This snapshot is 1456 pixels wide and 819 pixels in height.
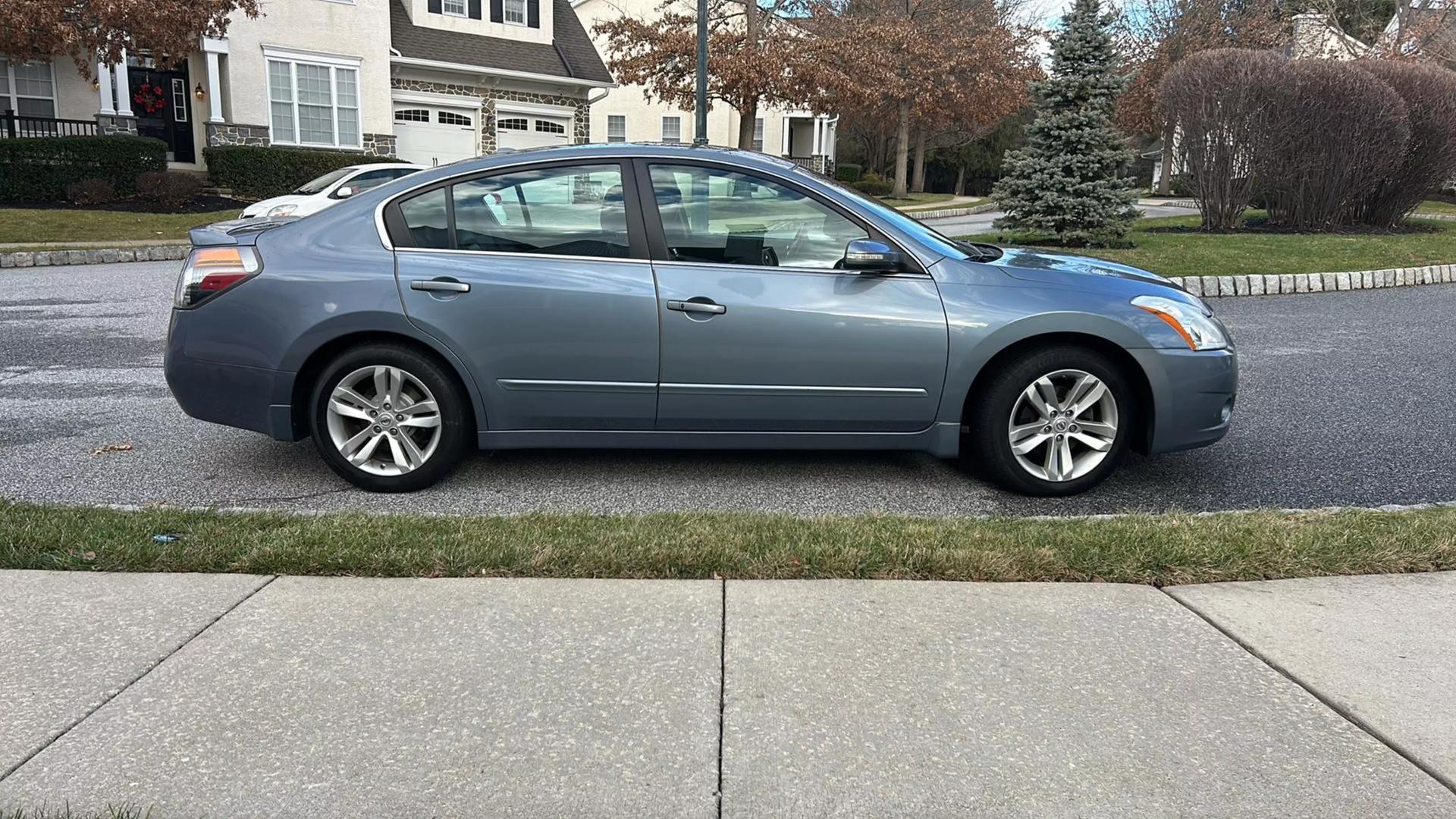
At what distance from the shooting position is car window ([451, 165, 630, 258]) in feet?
16.1

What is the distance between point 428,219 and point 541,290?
2.23 feet

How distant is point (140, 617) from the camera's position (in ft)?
11.3

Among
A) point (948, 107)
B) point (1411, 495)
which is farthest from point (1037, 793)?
point (948, 107)

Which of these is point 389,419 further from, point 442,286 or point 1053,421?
point 1053,421

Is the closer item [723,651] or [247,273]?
[723,651]

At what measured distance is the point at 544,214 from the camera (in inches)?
195

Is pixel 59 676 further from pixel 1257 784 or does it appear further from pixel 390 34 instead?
pixel 390 34

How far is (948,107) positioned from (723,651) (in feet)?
120

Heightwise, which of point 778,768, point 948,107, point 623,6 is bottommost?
point 778,768

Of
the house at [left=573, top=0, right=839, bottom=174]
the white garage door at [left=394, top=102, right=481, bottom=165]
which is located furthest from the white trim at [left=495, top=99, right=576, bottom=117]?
the house at [left=573, top=0, right=839, bottom=174]

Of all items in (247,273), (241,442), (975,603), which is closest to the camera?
(975,603)

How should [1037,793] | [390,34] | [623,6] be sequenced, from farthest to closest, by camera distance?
[623,6], [390,34], [1037,793]

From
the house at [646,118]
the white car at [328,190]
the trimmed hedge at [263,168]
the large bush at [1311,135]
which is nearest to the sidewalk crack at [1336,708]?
the white car at [328,190]

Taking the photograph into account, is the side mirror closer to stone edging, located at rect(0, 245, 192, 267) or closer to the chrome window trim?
the chrome window trim
